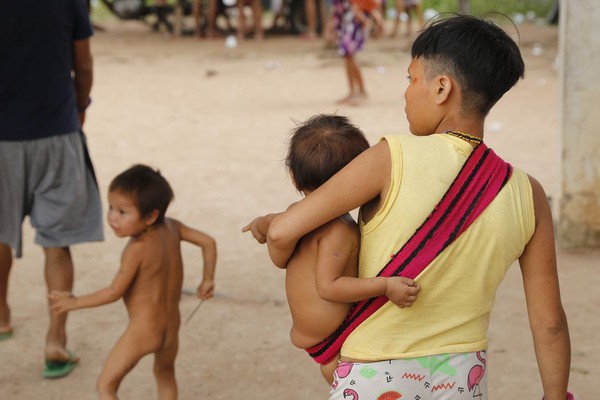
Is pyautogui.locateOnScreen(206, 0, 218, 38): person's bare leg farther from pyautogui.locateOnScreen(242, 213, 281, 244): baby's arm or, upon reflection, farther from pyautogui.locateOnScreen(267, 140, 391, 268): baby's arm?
pyautogui.locateOnScreen(267, 140, 391, 268): baby's arm

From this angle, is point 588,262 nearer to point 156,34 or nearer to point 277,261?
point 277,261

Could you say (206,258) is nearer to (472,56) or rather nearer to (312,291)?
(312,291)

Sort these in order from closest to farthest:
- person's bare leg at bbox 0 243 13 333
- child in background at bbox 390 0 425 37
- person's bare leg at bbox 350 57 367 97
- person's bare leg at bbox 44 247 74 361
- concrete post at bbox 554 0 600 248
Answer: person's bare leg at bbox 44 247 74 361 < person's bare leg at bbox 0 243 13 333 < concrete post at bbox 554 0 600 248 < person's bare leg at bbox 350 57 367 97 < child in background at bbox 390 0 425 37

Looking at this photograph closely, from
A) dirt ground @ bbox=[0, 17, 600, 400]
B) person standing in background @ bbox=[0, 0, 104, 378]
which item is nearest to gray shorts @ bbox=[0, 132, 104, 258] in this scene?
person standing in background @ bbox=[0, 0, 104, 378]

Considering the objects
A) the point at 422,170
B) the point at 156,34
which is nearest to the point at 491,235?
the point at 422,170

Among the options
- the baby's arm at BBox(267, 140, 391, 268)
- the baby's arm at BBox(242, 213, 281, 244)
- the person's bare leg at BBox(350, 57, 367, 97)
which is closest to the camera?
the baby's arm at BBox(267, 140, 391, 268)

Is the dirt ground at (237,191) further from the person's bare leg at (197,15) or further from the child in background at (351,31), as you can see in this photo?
the person's bare leg at (197,15)

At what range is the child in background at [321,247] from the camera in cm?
209

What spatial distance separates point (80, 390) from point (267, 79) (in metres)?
9.52

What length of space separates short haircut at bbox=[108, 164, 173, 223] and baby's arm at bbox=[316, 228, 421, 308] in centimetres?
127

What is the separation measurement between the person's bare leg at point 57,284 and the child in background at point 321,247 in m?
2.00

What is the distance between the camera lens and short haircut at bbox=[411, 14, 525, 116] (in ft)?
6.70

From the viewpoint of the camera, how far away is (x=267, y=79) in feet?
42.9

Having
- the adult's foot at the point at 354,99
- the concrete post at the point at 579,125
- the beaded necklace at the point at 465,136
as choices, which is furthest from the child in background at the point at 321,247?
the adult's foot at the point at 354,99
